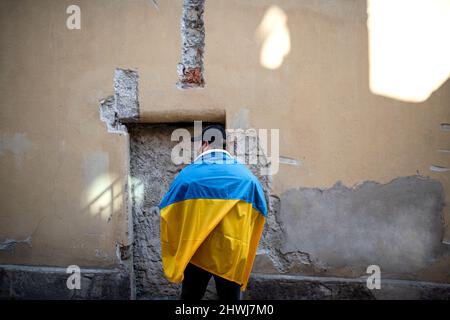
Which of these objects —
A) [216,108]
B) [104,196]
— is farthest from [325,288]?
[104,196]

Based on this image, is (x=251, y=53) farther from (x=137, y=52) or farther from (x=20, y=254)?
(x=20, y=254)

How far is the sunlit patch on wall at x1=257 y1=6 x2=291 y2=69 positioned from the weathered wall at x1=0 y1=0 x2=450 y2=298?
6cm

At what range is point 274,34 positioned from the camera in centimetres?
369

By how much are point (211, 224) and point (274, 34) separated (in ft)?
6.24

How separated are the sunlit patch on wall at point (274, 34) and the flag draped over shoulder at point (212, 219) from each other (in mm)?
1423

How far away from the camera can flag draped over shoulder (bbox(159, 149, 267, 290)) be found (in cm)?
253

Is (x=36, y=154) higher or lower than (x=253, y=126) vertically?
lower

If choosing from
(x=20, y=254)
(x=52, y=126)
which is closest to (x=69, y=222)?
(x=20, y=254)

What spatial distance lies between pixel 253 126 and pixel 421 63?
1478 millimetres

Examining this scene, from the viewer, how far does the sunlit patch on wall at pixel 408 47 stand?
363 cm

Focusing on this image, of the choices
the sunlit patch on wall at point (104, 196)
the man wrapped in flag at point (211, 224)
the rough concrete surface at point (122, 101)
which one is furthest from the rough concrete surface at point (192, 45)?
the man wrapped in flag at point (211, 224)

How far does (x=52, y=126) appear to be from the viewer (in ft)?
12.6

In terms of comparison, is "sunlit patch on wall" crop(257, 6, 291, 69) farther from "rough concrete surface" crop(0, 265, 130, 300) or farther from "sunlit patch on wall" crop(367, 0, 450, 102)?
"rough concrete surface" crop(0, 265, 130, 300)

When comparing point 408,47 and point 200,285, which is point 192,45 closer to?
point 408,47
